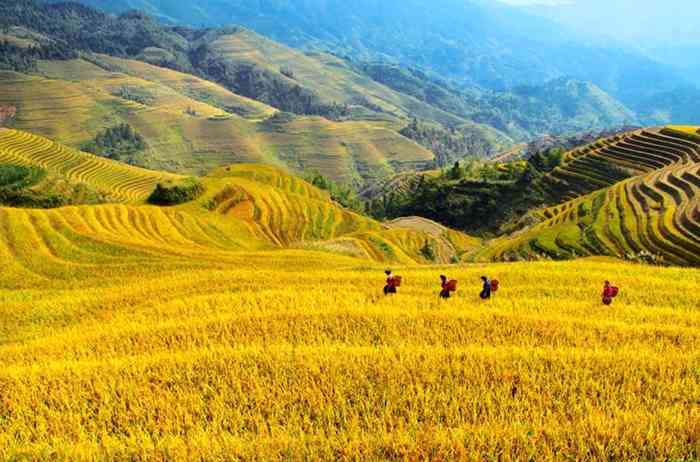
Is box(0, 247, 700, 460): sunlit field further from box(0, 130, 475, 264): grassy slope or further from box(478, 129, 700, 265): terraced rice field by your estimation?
box(478, 129, 700, 265): terraced rice field

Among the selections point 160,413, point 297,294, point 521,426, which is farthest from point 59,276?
point 521,426

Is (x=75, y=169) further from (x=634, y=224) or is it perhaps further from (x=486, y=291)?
(x=486, y=291)

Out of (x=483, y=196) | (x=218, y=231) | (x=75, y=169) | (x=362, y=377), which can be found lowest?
(x=218, y=231)

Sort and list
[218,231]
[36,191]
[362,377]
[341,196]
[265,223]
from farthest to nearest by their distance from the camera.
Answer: [341,196]
[36,191]
[265,223]
[218,231]
[362,377]

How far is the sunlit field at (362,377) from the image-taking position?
8.02 meters

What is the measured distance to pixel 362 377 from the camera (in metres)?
10.2

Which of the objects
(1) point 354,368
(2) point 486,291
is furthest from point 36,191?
(1) point 354,368

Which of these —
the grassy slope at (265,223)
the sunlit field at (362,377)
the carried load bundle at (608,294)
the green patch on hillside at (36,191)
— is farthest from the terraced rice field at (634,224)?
the green patch on hillside at (36,191)

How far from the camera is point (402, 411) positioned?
30.2 feet

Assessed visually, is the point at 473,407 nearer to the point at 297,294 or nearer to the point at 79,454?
the point at 79,454

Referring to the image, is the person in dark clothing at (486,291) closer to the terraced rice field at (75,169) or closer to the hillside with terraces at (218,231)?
the hillside with terraces at (218,231)

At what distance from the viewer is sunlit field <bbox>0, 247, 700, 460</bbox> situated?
8.02m

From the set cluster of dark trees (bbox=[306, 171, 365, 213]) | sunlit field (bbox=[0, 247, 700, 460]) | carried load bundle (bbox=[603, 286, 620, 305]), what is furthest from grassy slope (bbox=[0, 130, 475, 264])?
carried load bundle (bbox=[603, 286, 620, 305])

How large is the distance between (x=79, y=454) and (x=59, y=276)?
21088 mm
